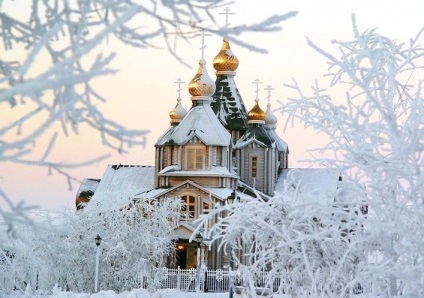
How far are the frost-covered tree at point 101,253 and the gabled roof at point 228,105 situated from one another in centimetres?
1021

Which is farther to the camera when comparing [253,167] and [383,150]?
[253,167]

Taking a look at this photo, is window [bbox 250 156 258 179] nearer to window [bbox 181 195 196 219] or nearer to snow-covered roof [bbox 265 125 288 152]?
snow-covered roof [bbox 265 125 288 152]

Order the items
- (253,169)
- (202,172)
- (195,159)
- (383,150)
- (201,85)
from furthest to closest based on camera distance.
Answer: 1. (253,169)
2. (201,85)
3. (195,159)
4. (202,172)
5. (383,150)

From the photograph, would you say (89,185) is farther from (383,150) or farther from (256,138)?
(383,150)

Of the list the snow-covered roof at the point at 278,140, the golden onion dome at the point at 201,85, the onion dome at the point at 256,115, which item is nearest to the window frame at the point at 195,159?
the golden onion dome at the point at 201,85

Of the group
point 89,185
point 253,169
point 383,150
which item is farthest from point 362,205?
point 89,185

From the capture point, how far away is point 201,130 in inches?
1481

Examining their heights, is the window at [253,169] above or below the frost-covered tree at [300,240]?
above

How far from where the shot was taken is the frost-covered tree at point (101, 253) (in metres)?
28.3

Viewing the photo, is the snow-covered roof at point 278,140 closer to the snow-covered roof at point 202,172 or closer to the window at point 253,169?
the window at point 253,169

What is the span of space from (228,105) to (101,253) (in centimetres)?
1474

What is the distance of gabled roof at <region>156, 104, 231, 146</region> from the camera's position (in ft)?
123

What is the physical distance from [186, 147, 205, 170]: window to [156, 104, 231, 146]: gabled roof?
23.5 inches

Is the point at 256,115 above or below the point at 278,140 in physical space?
above
